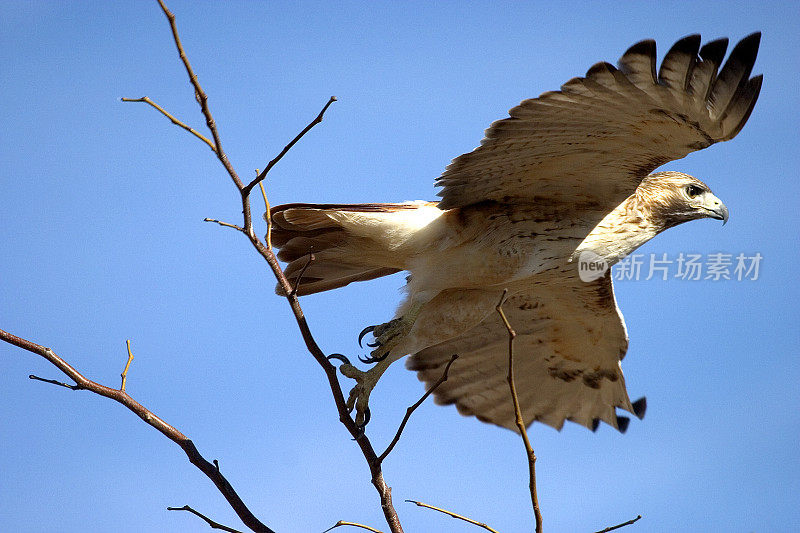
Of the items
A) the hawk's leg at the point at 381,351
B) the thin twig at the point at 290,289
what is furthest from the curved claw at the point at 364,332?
the thin twig at the point at 290,289

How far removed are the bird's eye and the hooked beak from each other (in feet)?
0.17

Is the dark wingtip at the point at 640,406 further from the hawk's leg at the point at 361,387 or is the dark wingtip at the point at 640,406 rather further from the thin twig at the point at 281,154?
the thin twig at the point at 281,154

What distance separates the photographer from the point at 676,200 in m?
4.79

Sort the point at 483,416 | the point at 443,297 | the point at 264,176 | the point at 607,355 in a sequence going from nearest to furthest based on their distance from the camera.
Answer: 1. the point at 264,176
2. the point at 443,297
3. the point at 607,355
4. the point at 483,416

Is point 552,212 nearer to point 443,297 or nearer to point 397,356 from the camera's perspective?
point 443,297

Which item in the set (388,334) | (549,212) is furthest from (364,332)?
(549,212)

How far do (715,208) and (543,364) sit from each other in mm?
1795

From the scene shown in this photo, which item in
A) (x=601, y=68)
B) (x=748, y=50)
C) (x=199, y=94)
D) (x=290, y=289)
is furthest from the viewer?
(x=748, y=50)

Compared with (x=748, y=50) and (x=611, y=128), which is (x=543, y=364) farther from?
(x=748, y=50)

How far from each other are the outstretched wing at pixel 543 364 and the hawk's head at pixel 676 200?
2.72 feet

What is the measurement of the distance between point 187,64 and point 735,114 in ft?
8.79

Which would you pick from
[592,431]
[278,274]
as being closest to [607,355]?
[592,431]

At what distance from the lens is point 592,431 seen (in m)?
6.12

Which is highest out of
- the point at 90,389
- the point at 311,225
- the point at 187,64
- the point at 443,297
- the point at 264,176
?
the point at 311,225
